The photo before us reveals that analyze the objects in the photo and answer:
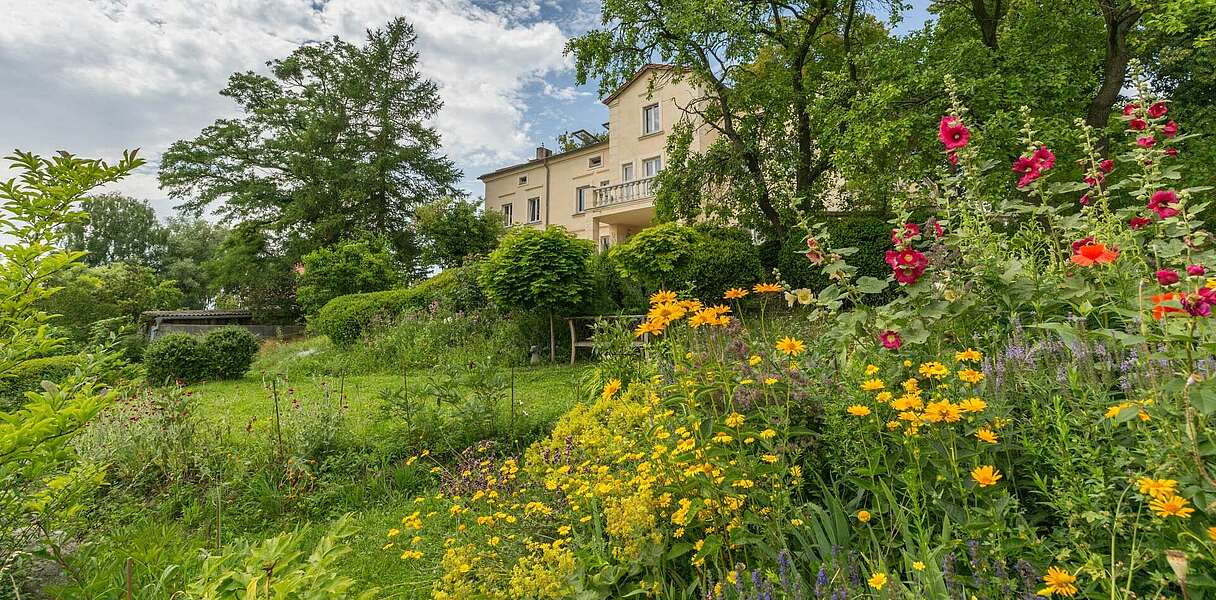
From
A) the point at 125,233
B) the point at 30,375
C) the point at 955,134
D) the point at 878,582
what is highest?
the point at 125,233

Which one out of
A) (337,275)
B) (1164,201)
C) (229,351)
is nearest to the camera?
(1164,201)

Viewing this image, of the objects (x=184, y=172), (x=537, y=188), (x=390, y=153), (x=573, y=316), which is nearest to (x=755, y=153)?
(x=573, y=316)

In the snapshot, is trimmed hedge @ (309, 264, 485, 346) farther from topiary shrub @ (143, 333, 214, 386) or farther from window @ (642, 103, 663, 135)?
window @ (642, 103, 663, 135)

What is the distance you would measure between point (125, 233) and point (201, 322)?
65.1 ft

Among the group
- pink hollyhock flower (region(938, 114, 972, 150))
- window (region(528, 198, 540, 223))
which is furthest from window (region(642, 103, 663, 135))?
pink hollyhock flower (region(938, 114, 972, 150))

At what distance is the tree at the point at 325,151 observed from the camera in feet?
69.1

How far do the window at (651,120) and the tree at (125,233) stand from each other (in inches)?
1250

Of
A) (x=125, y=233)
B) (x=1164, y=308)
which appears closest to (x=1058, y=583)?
(x=1164, y=308)

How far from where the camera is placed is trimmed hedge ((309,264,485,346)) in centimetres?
1133

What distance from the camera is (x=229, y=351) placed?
342 inches

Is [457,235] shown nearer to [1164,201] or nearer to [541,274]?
[541,274]

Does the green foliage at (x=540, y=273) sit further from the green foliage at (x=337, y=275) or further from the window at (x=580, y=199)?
the window at (x=580, y=199)

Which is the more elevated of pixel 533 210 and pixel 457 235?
pixel 533 210

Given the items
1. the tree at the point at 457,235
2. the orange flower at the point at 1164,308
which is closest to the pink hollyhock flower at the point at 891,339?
the orange flower at the point at 1164,308
